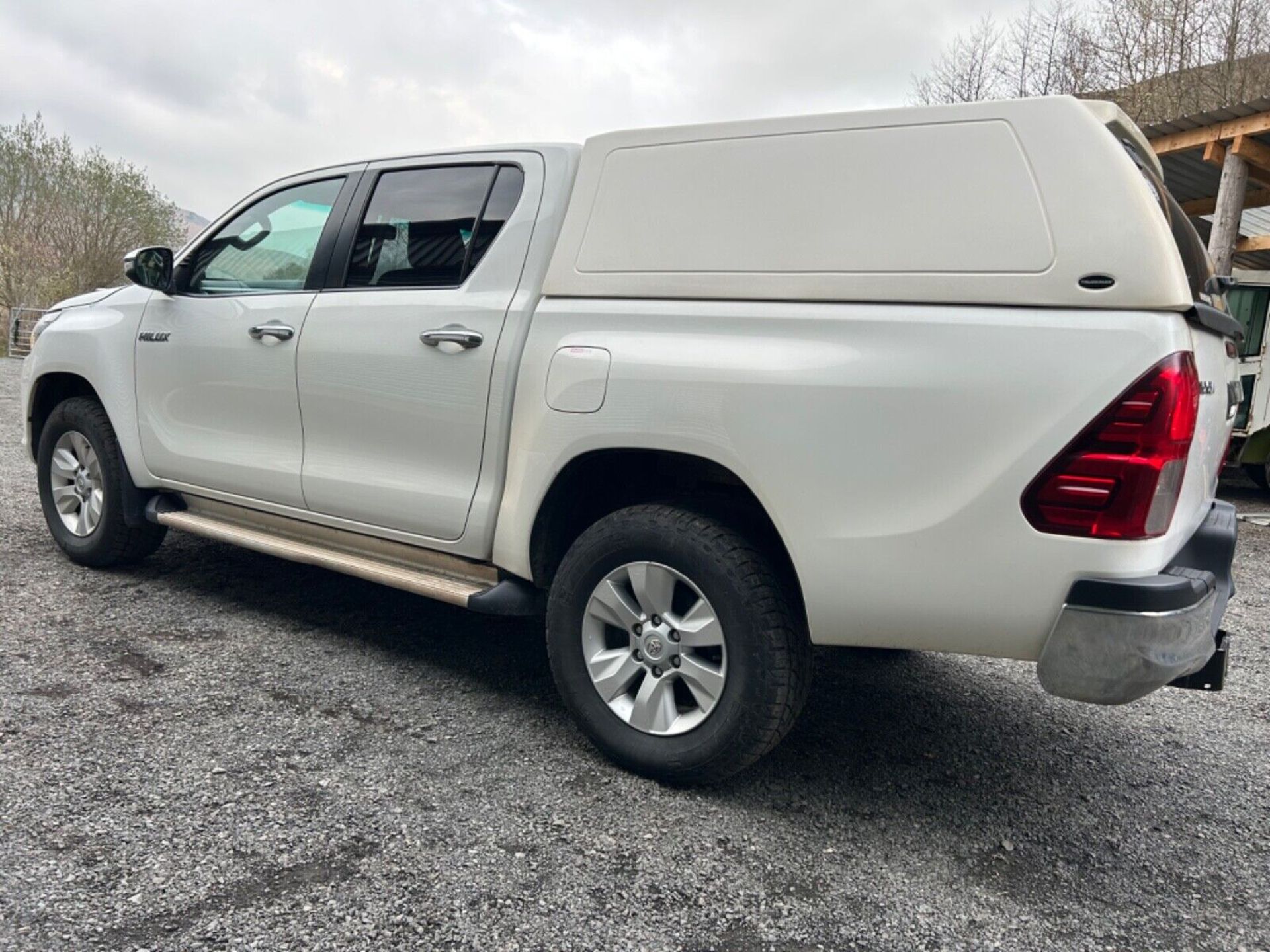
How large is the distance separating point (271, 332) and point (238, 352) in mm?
267

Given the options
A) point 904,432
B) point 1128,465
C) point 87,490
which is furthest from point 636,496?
point 87,490

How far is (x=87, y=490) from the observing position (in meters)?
4.53

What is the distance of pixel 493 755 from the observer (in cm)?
288

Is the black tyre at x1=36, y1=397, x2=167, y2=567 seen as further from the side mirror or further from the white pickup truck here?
the white pickup truck

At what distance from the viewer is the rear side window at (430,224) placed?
3.24 metres

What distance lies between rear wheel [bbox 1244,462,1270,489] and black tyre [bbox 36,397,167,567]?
960 cm

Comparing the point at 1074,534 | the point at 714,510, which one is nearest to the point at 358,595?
the point at 714,510

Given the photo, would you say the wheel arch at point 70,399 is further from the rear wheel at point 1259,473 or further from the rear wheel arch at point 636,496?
the rear wheel at point 1259,473

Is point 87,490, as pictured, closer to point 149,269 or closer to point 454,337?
point 149,269

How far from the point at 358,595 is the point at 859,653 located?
2229mm

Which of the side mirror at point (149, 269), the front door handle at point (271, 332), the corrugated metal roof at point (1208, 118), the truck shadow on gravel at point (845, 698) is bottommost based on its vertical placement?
the truck shadow on gravel at point (845, 698)

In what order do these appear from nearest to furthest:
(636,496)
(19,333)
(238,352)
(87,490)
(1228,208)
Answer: (636,496) < (238,352) < (87,490) < (1228,208) < (19,333)

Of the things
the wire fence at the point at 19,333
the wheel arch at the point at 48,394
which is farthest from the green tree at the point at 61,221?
the wheel arch at the point at 48,394

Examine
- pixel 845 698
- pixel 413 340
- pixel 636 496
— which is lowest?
pixel 845 698
